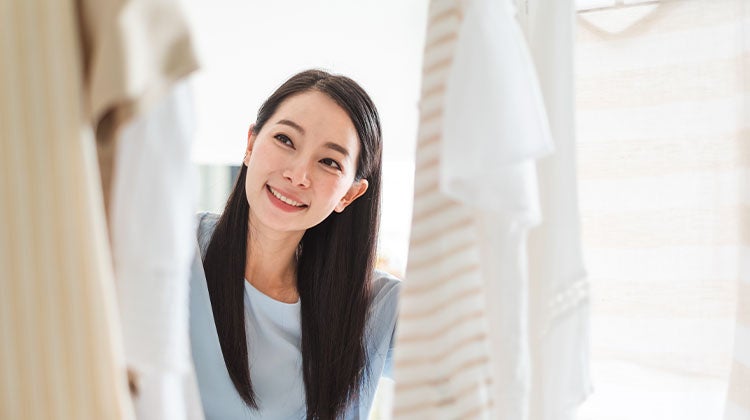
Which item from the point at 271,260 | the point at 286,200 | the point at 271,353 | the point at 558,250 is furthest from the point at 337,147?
the point at 558,250

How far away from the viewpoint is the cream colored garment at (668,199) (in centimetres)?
110

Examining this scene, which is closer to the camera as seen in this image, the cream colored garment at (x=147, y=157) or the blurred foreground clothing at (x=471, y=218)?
the cream colored garment at (x=147, y=157)

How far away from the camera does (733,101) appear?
109 centimetres

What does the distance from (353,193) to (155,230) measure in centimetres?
95

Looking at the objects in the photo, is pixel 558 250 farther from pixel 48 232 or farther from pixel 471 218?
pixel 48 232

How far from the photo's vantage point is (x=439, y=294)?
0.72 metres

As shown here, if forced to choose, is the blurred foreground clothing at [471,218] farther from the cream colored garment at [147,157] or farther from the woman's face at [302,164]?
the woman's face at [302,164]

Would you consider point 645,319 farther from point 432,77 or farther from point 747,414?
point 432,77

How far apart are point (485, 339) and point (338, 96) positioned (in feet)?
2.73

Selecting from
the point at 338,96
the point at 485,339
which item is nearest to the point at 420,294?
the point at 485,339

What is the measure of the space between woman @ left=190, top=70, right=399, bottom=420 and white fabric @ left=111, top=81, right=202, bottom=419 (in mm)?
706

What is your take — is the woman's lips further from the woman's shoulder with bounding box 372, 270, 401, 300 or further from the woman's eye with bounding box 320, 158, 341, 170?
the woman's shoulder with bounding box 372, 270, 401, 300

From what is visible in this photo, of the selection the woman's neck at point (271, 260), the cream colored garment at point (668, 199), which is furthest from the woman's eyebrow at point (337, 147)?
the cream colored garment at point (668, 199)

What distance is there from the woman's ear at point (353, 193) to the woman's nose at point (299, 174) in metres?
0.15
